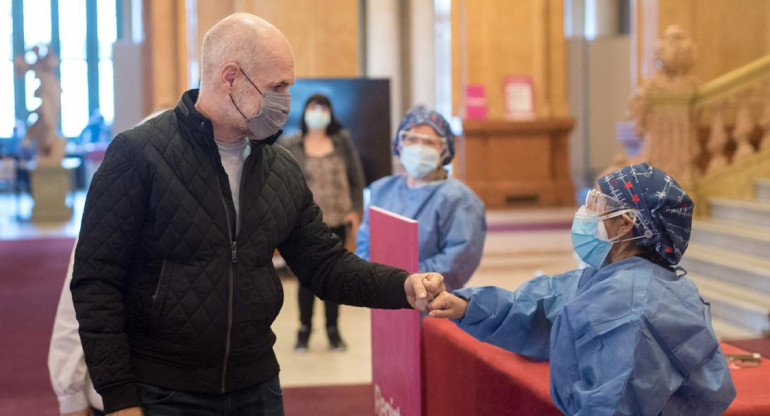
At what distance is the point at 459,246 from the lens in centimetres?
430

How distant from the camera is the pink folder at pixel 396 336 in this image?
324 cm

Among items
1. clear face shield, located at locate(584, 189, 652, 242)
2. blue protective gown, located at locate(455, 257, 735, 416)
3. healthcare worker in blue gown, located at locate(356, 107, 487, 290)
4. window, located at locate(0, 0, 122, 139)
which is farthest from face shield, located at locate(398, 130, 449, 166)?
window, located at locate(0, 0, 122, 139)

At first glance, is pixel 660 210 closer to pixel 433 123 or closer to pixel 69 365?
pixel 69 365

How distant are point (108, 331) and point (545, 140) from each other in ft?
43.4

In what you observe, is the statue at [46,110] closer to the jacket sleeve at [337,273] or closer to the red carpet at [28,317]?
the red carpet at [28,317]

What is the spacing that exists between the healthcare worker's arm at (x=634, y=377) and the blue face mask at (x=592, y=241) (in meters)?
0.24

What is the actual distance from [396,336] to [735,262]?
198 inches

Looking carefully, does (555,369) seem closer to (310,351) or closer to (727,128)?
(310,351)

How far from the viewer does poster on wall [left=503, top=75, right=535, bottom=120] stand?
1487cm

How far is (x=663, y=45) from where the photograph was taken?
9555 millimetres

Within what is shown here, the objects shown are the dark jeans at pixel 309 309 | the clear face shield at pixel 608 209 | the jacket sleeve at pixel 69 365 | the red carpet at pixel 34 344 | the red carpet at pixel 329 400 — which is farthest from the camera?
the dark jeans at pixel 309 309

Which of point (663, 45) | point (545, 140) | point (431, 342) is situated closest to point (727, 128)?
Answer: point (663, 45)

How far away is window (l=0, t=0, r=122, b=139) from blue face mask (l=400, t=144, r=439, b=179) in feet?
77.1

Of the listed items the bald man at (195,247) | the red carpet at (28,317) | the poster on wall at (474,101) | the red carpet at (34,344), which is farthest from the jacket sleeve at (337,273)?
the poster on wall at (474,101)
